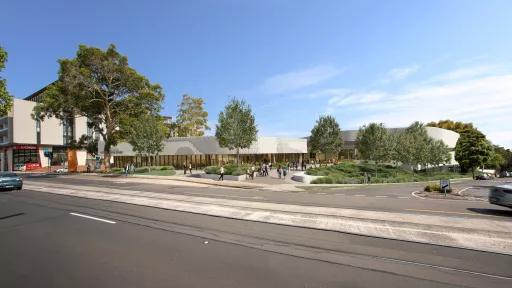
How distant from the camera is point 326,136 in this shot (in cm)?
5362

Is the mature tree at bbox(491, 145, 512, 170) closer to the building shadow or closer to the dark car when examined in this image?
the building shadow

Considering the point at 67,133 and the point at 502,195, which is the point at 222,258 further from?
the point at 67,133

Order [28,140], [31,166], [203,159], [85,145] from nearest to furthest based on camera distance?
[203,159] → [85,145] → [31,166] → [28,140]

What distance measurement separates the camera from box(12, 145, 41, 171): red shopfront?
7070cm

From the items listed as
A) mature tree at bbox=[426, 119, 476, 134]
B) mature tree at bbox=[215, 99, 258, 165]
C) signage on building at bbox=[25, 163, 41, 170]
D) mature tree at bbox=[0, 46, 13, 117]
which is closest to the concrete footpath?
mature tree at bbox=[0, 46, 13, 117]

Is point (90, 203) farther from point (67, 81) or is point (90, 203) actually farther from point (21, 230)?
point (67, 81)

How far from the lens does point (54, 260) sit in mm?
6777

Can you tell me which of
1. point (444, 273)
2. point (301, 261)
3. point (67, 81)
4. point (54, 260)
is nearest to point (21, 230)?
point (54, 260)

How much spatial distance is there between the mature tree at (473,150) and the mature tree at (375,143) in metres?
24.6

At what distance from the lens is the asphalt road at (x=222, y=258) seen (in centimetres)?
558

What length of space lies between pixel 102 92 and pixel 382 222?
4025 cm

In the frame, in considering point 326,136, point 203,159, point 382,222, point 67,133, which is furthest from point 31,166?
point 382,222

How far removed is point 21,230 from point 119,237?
11.2 feet

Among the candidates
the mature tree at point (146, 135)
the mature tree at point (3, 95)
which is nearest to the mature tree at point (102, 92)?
the mature tree at point (146, 135)
